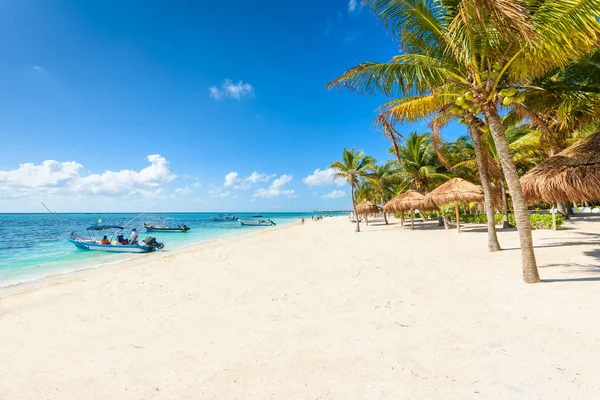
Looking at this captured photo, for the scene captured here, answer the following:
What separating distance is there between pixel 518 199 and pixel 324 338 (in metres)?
4.16

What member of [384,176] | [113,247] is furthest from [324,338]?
[384,176]

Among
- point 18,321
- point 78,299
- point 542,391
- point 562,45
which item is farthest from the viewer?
point 78,299

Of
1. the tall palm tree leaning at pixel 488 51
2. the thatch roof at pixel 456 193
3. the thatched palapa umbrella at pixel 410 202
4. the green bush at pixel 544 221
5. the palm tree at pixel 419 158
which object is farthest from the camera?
the palm tree at pixel 419 158

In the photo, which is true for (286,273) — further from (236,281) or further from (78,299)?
(78,299)

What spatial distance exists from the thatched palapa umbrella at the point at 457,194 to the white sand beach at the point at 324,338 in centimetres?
835

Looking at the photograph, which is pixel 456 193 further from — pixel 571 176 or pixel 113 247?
pixel 113 247

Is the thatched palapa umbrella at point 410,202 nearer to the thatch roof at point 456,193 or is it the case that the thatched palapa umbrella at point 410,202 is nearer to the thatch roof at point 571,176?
the thatch roof at point 456,193

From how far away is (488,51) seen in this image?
4789 millimetres

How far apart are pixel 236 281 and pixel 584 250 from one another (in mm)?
9500

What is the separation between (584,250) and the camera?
7492mm

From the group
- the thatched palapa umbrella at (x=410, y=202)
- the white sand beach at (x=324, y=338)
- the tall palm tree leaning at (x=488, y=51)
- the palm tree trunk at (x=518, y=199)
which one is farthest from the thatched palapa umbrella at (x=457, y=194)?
the palm tree trunk at (x=518, y=199)

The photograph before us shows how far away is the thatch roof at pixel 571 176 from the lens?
4.83 metres

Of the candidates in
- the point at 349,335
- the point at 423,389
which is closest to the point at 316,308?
the point at 349,335

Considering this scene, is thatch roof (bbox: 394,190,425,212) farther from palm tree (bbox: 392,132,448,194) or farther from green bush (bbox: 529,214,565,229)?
green bush (bbox: 529,214,565,229)
